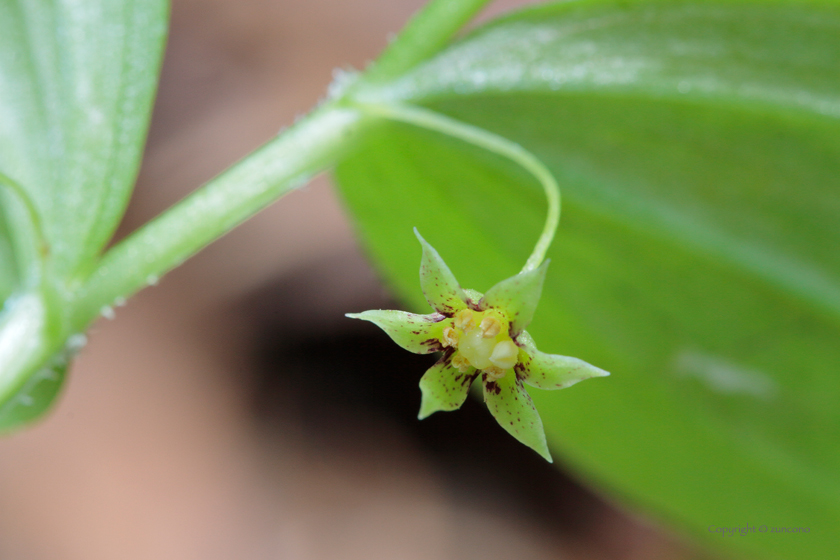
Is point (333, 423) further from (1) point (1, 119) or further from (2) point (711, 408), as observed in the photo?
(1) point (1, 119)

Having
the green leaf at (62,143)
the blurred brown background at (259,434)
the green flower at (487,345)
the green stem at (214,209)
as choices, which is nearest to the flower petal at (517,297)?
the green flower at (487,345)

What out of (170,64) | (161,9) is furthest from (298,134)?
(170,64)

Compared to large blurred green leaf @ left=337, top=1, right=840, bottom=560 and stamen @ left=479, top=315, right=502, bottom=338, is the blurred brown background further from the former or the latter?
stamen @ left=479, top=315, right=502, bottom=338

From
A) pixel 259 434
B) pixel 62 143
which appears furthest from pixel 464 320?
pixel 259 434

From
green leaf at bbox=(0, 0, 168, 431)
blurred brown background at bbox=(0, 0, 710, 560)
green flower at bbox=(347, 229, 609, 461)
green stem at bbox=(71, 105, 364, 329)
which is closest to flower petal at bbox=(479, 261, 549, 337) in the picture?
green flower at bbox=(347, 229, 609, 461)

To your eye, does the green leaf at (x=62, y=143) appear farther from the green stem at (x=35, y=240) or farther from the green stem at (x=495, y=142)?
the green stem at (x=495, y=142)
